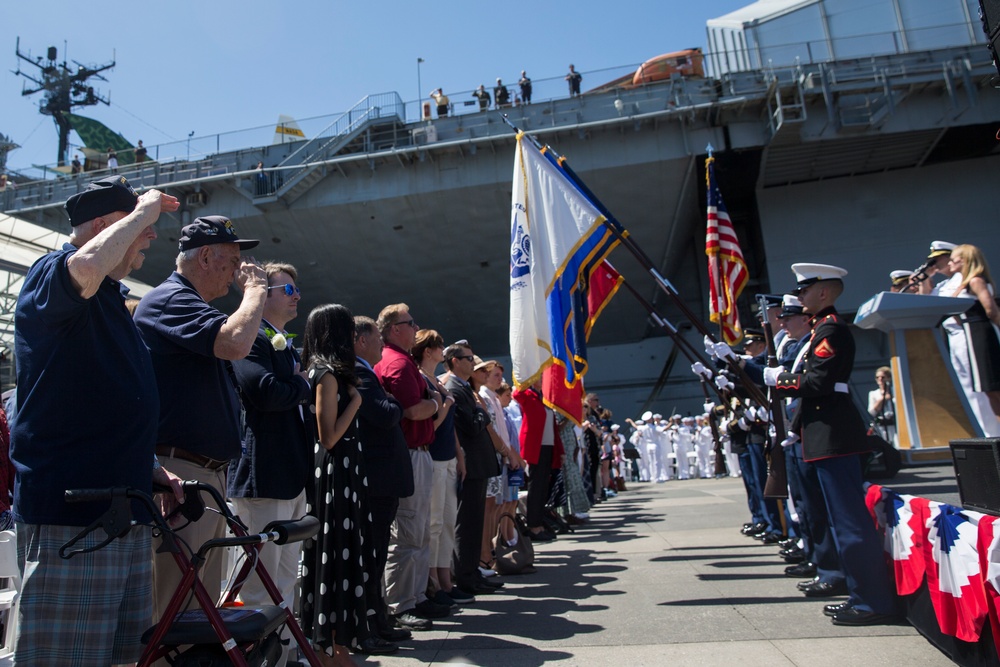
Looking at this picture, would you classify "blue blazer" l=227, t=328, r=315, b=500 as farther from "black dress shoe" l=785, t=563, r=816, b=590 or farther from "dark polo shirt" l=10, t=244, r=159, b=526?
"black dress shoe" l=785, t=563, r=816, b=590

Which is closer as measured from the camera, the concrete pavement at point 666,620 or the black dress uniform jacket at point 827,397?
the concrete pavement at point 666,620

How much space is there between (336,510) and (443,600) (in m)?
1.54

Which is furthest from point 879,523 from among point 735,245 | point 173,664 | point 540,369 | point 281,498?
point 735,245

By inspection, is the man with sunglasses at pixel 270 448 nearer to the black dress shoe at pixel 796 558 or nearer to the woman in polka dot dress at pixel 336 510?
the woman in polka dot dress at pixel 336 510

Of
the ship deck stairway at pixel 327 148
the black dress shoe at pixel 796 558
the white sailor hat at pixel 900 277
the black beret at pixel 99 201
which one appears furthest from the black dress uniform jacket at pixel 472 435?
the ship deck stairway at pixel 327 148

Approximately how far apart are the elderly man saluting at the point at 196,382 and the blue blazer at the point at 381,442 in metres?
1.07

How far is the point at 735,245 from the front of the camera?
7797 mm

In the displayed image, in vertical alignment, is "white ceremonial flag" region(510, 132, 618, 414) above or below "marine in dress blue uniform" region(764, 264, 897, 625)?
above

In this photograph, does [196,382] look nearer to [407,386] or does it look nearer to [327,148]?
[407,386]

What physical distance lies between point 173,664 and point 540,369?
411 cm

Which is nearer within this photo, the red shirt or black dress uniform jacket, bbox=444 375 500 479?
the red shirt

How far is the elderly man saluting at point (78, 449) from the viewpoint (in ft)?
5.49

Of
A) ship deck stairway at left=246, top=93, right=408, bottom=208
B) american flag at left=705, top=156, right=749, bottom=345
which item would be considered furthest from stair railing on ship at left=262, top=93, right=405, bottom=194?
american flag at left=705, top=156, right=749, bottom=345

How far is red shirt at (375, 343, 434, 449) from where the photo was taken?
13.0ft
